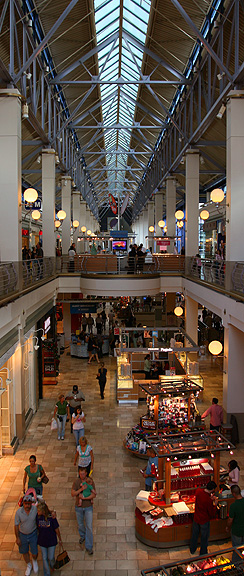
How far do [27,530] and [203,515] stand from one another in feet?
8.24

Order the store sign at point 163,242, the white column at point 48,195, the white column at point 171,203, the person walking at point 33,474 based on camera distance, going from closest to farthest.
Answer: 1. the person walking at point 33,474
2. the white column at point 48,195
3. the white column at point 171,203
4. the store sign at point 163,242

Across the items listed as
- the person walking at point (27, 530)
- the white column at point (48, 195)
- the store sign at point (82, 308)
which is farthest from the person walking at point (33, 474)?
the store sign at point (82, 308)

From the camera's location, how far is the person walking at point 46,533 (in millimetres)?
6188

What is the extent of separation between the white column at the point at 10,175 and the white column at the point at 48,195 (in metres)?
6.81

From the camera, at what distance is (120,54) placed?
20109mm

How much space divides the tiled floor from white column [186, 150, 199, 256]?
609cm

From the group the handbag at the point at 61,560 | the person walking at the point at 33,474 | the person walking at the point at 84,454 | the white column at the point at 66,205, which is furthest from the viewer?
the white column at the point at 66,205

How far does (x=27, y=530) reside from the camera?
20.5 ft

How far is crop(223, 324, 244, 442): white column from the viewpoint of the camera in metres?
11.2

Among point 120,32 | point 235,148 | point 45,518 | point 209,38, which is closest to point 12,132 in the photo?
point 235,148

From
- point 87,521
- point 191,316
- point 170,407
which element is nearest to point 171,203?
point 191,316

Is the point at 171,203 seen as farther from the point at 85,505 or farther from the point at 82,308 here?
the point at 85,505

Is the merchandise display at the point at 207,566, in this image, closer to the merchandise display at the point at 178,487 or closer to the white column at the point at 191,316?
the merchandise display at the point at 178,487

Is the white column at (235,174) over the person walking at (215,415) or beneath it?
over
